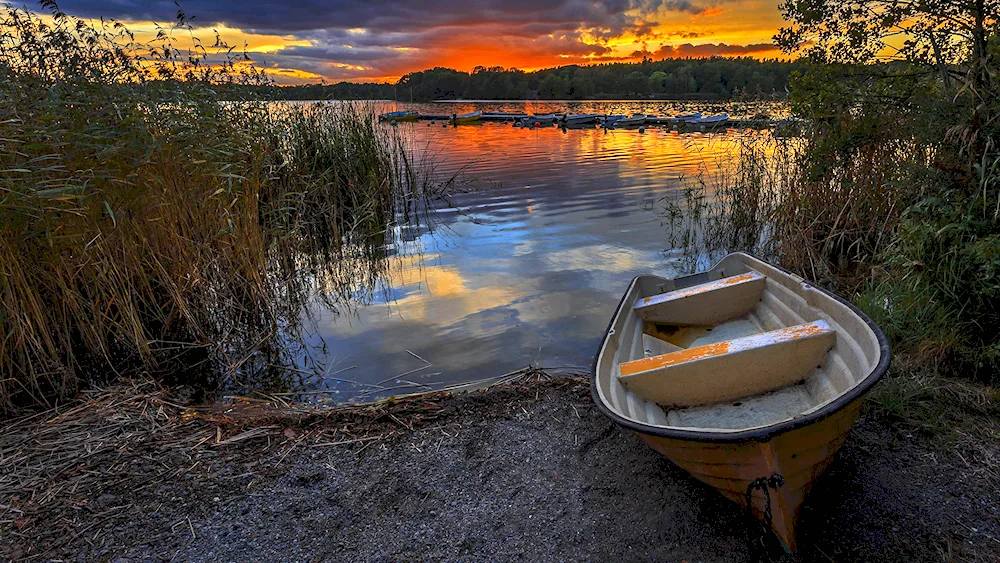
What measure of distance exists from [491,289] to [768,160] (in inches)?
194

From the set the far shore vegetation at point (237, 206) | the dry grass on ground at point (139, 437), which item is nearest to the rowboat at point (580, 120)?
the far shore vegetation at point (237, 206)

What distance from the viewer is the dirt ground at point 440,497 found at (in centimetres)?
256

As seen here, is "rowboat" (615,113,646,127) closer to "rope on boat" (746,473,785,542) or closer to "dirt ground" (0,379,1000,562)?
"dirt ground" (0,379,1000,562)

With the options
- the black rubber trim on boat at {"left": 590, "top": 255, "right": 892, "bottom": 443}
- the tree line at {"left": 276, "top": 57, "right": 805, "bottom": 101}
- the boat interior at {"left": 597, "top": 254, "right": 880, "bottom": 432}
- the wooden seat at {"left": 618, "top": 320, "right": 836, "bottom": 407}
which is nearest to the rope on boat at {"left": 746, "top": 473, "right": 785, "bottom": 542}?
the black rubber trim on boat at {"left": 590, "top": 255, "right": 892, "bottom": 443}

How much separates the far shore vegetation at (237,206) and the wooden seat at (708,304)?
90 centimetres

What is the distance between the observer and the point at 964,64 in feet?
13.5

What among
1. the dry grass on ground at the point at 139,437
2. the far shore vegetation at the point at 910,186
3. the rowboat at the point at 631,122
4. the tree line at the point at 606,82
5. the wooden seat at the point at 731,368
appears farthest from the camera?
the tree line at the point at 606,82

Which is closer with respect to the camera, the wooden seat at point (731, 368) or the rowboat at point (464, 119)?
the wooden seat at point (731, 368)

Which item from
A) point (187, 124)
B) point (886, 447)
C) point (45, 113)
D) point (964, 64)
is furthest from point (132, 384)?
point (964, 64)

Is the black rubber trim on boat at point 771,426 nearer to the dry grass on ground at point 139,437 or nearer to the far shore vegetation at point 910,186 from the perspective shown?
the far shore vegetation at point 910,186

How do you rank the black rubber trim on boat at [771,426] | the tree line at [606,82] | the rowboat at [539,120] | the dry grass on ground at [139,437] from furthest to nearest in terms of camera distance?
1. the tree line at [606,82]
2. the rowboat at [539,120]
3. the dry grass on ground at [139,437]
4. the black rubber trim on boat at [771,426]

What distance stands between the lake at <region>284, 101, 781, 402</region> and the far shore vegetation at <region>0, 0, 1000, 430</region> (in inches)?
28.8

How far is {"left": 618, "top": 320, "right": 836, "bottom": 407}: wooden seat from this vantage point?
121 inches

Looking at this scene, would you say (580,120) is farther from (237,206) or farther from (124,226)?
(124,226)
